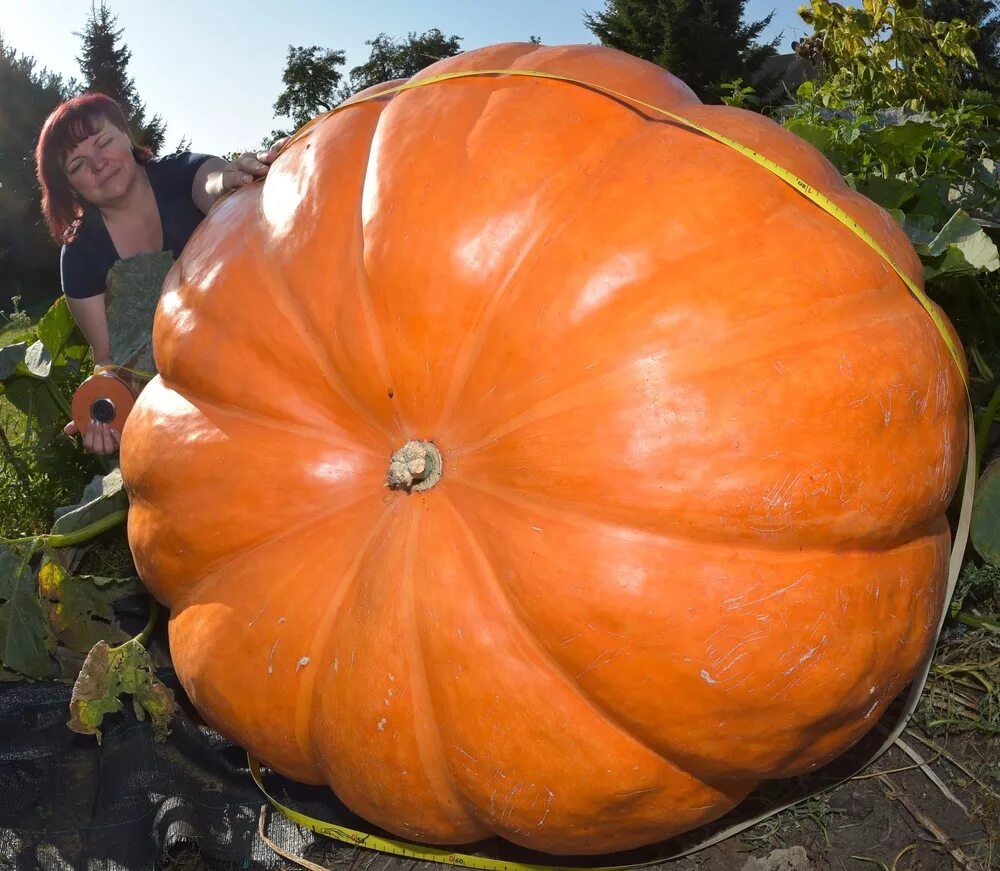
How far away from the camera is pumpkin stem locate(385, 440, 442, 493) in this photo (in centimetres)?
161

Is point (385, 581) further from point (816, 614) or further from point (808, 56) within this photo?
point (808, 56)

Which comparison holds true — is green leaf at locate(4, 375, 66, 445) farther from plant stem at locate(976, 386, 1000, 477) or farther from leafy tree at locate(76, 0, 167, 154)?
leafy tree at locate(76, 0, 167, 154)

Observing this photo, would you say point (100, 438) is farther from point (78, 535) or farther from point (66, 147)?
point (66, 147)

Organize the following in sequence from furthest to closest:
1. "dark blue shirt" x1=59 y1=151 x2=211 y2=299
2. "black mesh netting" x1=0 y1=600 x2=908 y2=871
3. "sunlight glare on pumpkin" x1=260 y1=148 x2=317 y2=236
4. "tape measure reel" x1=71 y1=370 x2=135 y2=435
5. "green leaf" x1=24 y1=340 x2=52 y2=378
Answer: "dark blue shirt" x1=59 y1=151 x2=211 y2=299 → "green leaf" x1=24 y1=340 x2=52 y2=378 → "tape measure reel" x1=71 y1=370 x2=135 y2=435 → "black mesh netting" x1=0 y1=600 x2=908 y2=871 → "sunlight glare on pumpkin" x1=260 y1=148 x2=317 y2=236

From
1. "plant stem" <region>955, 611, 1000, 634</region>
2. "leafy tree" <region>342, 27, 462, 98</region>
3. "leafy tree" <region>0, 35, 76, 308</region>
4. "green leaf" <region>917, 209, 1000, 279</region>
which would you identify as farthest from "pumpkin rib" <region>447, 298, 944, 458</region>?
"leafy tree" <region>342, 27, 462, 98</region>

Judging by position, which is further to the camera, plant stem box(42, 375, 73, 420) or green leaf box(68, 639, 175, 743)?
plant stem box(42, 375, 73, 420)

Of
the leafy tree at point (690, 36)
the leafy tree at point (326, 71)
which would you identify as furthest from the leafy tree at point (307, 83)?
the leafy tree at point (690, 36)

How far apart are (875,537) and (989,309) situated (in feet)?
5.08

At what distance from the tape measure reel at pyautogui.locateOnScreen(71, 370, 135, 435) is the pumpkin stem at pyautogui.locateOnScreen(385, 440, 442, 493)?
5.45ft

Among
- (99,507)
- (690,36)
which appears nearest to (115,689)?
(99,507)

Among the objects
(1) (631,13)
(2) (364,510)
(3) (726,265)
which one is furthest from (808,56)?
(1) (631,13)

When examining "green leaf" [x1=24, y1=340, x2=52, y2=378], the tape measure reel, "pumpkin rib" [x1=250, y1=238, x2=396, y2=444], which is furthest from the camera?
"green leaf" [x1=24, y1=340, x2=52, y2=378]

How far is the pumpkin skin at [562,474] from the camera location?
150 centimetres

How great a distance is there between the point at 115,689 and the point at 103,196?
2.36 metres
